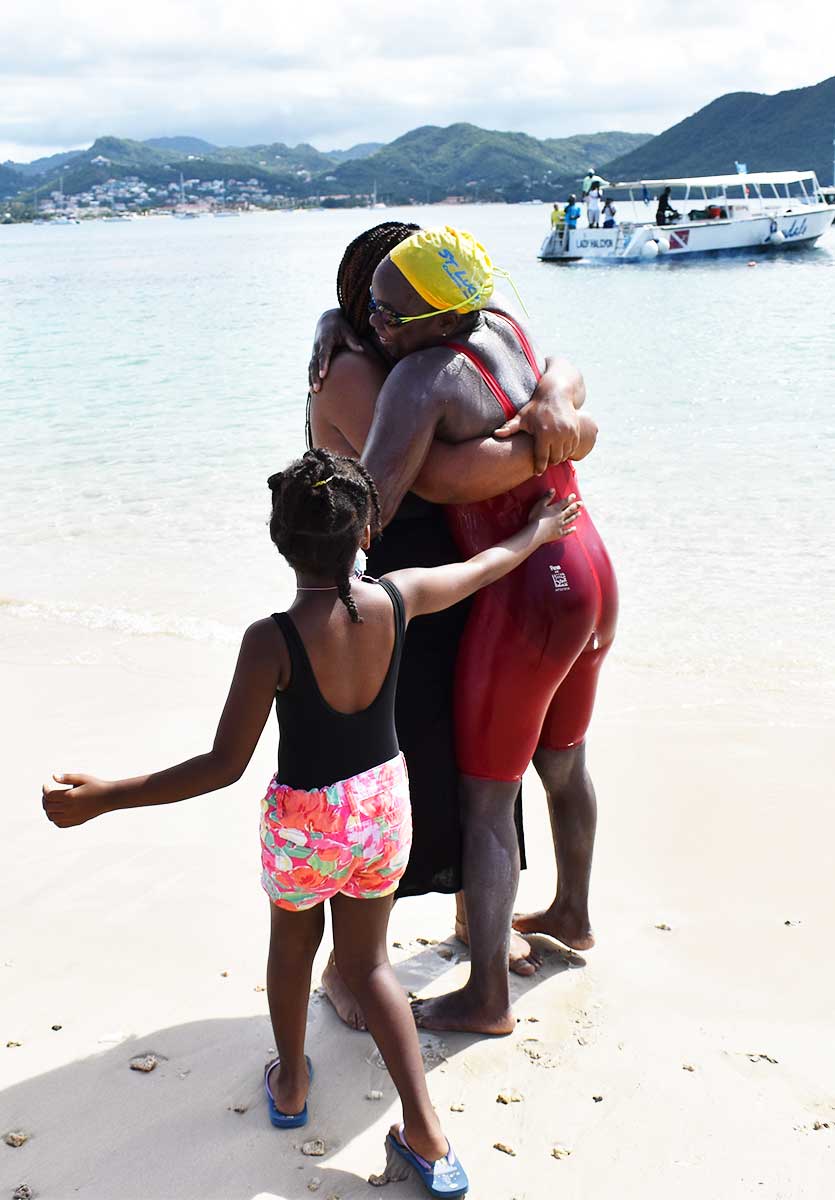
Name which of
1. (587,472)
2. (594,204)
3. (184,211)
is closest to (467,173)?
(184,211)

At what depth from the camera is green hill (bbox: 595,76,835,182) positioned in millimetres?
119062

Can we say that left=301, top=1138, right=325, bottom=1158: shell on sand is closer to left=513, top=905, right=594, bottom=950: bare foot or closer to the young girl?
the young girl

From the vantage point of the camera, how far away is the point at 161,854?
404 centimetres

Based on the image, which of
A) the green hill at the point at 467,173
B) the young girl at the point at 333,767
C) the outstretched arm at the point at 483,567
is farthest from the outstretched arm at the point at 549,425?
the green hill at the point at 467,173

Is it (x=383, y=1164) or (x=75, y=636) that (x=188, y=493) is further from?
(x=383, y=1164)

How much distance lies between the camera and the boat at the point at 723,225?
1581 inches

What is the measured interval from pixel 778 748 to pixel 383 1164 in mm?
2897

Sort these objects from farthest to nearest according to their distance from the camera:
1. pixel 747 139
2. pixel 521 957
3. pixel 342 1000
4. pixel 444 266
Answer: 1. pixel 747 139
2. pixel 521 957
3. pixel 342 1000
4. pixel 444 266

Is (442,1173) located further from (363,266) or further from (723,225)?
(723,225)

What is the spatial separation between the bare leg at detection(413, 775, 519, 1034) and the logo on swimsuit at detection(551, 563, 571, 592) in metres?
0.51

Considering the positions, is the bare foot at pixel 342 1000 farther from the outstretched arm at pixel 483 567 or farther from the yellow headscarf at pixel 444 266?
the yellow headscarf at pixel 444 266

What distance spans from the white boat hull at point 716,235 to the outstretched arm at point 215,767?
1583 inches

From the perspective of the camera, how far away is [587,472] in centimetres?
1103

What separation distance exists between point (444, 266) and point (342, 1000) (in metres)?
1.82
